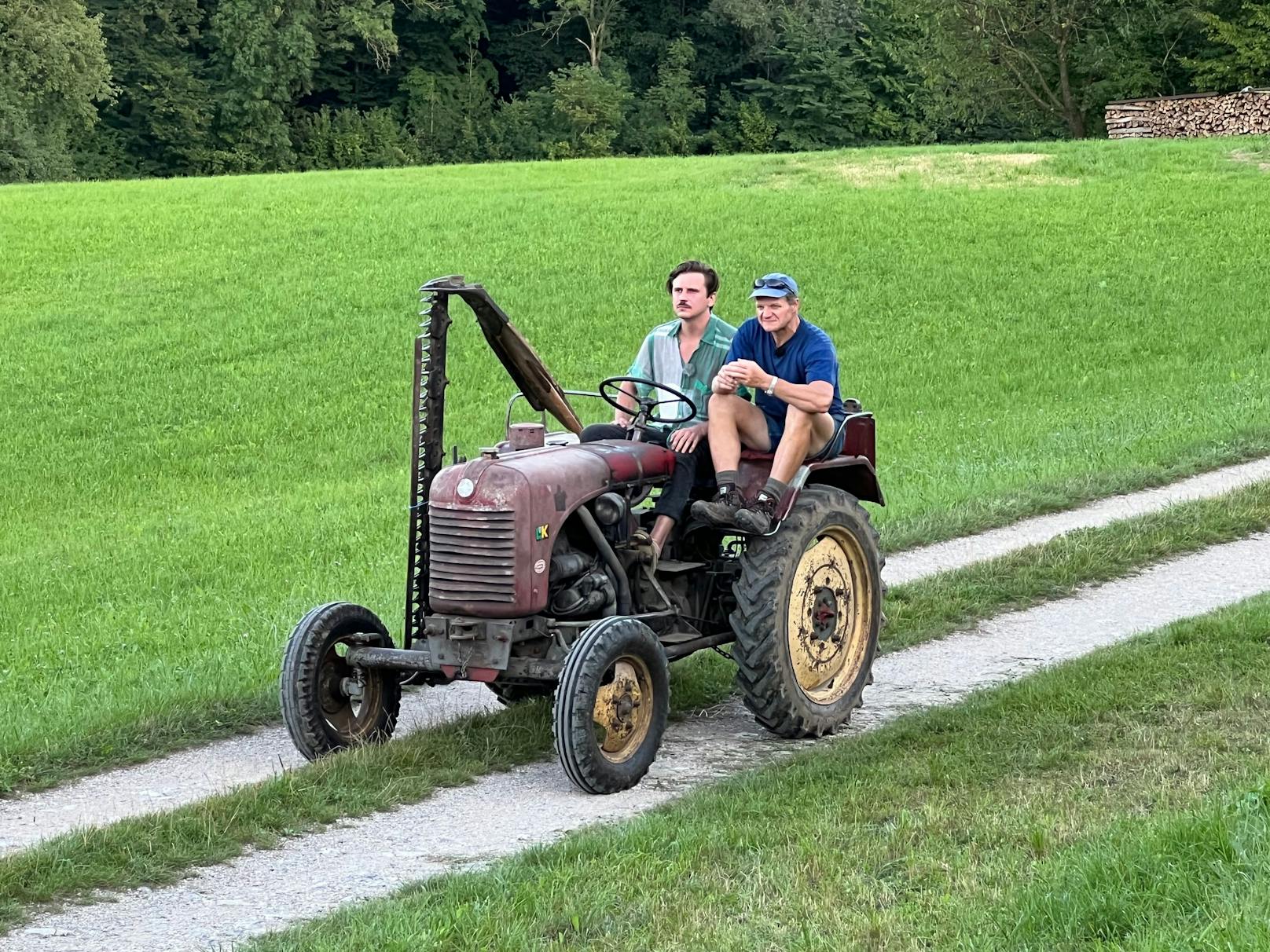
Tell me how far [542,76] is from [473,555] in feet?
211

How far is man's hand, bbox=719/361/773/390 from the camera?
22.4 feet

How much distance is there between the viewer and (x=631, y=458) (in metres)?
7.12

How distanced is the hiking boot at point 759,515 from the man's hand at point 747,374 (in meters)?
0.50

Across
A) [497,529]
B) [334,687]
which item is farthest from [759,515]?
[334,687]

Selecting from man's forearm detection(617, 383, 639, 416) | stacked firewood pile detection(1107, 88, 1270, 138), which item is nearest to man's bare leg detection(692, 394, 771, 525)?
man's forearm detection(617, 383, 639, 416)

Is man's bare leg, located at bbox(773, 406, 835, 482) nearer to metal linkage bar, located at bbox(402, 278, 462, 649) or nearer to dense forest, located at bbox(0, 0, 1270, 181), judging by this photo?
metal linkage bar, located at bbox(402, 278, 462, 649)

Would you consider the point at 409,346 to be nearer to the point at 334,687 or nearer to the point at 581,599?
the point at 334,687

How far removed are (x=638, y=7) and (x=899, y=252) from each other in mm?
46872

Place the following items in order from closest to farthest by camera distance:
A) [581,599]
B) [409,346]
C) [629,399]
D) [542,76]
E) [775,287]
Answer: [581,599] < [775,287] < [629,399] < [409,346] < [542,76]

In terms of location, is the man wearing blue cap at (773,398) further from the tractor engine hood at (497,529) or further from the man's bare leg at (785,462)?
the tractor engine hood at (497,529)

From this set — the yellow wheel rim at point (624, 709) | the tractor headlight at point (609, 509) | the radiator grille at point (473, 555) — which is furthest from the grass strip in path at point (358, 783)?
the tractor headlight at point (609, 509)

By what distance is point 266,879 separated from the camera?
5.52 meters

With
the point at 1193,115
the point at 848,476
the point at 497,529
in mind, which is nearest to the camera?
the point at 497,529

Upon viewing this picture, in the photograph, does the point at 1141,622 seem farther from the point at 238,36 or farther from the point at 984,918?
the point at 238,36
